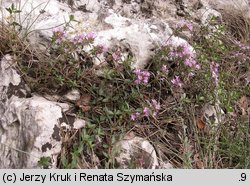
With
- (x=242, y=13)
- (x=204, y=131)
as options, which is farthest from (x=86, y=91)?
(x=242, y=13)

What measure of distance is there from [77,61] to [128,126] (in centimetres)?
65

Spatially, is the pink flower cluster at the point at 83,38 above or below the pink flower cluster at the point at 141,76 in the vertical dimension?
above

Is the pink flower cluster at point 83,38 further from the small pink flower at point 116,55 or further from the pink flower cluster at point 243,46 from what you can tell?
the pink flower cluster at point 243,46

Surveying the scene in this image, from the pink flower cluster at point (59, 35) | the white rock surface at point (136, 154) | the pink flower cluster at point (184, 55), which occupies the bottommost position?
the white rock surface at point (136, 154)

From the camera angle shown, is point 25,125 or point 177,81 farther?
point 177,81

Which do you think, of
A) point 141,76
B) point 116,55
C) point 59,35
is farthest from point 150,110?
point 59,35

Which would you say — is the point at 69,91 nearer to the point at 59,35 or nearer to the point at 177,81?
the point at 59,35

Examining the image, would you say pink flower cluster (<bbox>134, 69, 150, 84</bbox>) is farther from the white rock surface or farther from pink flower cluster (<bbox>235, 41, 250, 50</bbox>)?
pink flower cluster (<bbox>235, 41, 250, 50</bbox>)

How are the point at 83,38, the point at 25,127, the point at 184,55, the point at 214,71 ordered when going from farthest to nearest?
1. the point at 214,71
2. the point at 184,55
3. the point at 83,38
4. the point at 25,127

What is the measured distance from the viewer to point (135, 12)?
386 centimetres

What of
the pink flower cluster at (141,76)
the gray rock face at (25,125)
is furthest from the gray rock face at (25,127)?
the pink flower cluster at (141,76)

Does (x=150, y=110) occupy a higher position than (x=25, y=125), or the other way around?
(x=150, y=110)

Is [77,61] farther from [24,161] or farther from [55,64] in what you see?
[24,161]

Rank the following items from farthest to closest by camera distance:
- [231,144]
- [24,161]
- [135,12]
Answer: [135,12] < [231,144] < [24,161]
